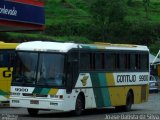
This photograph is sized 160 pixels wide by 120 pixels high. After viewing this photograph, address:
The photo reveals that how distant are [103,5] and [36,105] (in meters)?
54.3

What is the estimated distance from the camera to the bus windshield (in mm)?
22406

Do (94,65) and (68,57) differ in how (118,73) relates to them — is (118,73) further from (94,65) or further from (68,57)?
(68,57)

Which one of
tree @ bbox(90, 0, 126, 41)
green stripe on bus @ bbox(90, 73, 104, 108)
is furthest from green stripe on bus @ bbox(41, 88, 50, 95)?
tree @ bbox(90, 0, 126, 41)

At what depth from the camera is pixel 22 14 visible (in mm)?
38188

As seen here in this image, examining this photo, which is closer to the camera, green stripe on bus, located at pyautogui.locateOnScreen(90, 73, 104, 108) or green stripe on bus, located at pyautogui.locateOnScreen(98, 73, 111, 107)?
green stripe on bus, located at pyautogui.locateOnScreen(90, 73, 104, 108)

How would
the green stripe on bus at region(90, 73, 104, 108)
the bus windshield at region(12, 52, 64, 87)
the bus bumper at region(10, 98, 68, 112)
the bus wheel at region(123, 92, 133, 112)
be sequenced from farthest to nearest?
1. the bus wheel at region(123, 92, 133, 112)
2. the green stripe on bus at region(90, 73, 104, 108)
3. the bus windshield at region(12, 52, 64, 87)
4. the bus bumper at region(10, 98, 68, 112)

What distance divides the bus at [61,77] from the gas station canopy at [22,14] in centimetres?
1166

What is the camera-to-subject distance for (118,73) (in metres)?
26.7

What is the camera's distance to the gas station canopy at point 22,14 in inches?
1423

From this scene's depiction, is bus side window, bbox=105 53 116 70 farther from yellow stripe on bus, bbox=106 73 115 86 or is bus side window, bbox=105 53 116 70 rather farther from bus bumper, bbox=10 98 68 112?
bus bumper, bbox=10 98 68 112

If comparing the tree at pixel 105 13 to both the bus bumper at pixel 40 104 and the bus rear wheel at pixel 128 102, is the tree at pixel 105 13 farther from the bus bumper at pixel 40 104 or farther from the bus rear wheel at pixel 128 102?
the bus bumper at pixel 40 104

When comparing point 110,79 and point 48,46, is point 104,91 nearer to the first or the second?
point 110,79

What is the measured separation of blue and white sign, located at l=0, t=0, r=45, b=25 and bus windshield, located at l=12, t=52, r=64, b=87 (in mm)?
13118

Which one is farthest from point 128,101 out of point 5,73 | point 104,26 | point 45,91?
point 104,26
